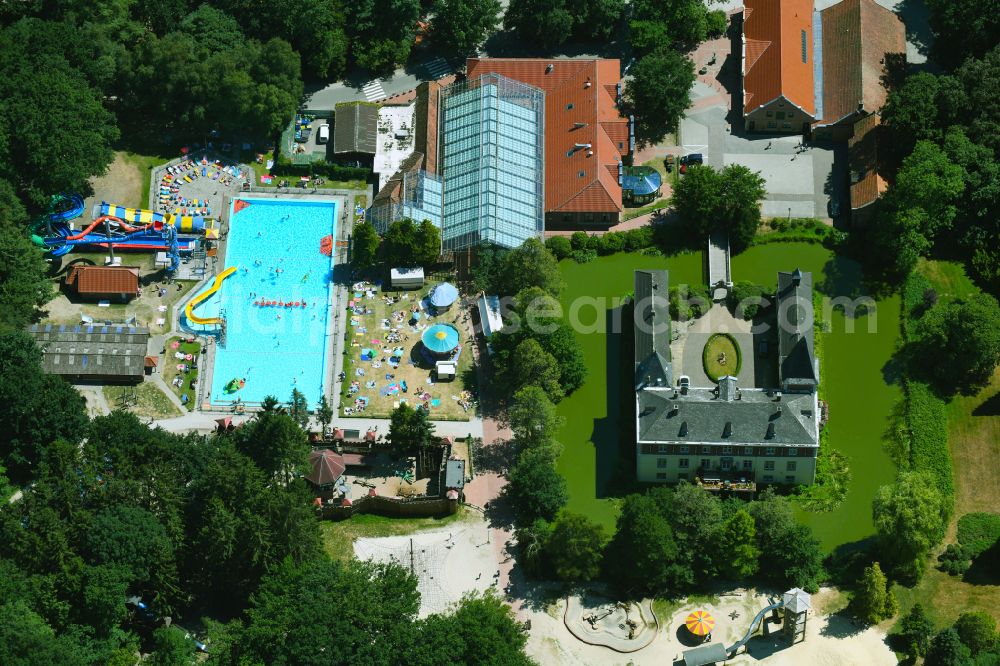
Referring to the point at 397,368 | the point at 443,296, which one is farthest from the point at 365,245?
the point at 397,368

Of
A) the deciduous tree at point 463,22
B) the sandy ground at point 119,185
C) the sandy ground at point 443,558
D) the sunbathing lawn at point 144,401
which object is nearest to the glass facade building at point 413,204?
the deciduous tree at point 463,22

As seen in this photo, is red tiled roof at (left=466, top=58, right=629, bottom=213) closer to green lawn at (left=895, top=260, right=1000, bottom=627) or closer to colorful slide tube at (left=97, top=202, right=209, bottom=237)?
colorful slide tube at (left=97, top=202, right=209, bottom=237)

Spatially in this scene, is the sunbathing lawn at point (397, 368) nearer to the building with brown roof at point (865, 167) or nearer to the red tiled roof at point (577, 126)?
the red tiled roof at point (577, 126)

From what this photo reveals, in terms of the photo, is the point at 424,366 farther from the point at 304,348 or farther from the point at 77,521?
the point at 77,521

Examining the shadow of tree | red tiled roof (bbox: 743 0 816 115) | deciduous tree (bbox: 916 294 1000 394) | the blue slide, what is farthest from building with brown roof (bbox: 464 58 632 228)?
the blue slide

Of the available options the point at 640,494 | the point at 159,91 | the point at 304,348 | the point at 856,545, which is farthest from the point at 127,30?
the point at 856,545

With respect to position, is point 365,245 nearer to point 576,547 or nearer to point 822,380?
point 576,547
